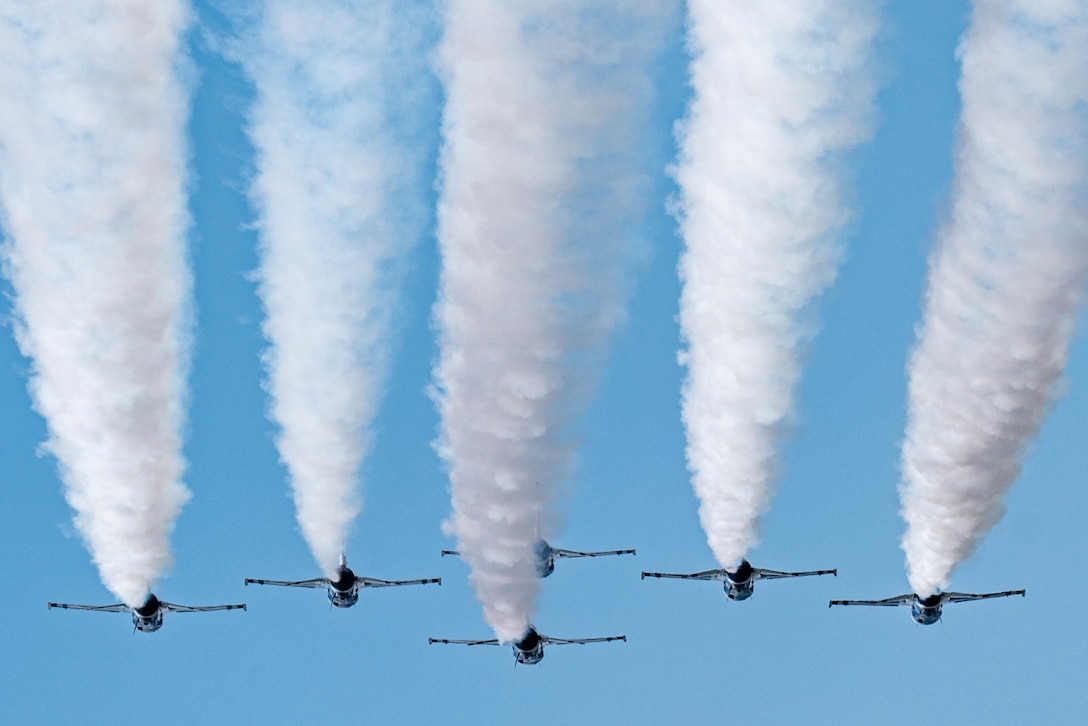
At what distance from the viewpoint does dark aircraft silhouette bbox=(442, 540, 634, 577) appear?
146 ft

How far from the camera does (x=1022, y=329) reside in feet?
100

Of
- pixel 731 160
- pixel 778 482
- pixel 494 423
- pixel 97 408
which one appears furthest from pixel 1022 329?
pixel 97 408

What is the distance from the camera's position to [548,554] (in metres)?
47.2

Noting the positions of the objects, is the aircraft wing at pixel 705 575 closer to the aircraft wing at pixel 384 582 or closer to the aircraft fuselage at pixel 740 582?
the aircraft fuselage at pixel 740 582

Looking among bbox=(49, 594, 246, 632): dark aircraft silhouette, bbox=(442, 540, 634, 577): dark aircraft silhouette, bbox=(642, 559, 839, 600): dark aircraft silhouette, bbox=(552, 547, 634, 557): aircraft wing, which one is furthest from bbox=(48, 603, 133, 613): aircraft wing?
bbox=(642, 559, 839, 600): dark aircraft silhouette

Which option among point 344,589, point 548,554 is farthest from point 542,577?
point 344,589

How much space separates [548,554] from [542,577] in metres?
0.89

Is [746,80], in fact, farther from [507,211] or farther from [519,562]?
[519,562]

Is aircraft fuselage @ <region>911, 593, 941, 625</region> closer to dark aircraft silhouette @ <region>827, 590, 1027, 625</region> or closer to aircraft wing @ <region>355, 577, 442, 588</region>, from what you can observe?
dark aircraft silhouette @ <region>827, 590, 1027, 625</region>

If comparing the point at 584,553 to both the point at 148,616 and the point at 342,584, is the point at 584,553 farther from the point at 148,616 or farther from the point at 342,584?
the point at 148,616

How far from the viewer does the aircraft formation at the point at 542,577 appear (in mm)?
41719

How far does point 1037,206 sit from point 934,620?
17.0 m

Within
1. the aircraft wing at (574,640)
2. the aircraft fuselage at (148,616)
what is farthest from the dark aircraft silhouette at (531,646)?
the aircraft fuselage at (148,616)

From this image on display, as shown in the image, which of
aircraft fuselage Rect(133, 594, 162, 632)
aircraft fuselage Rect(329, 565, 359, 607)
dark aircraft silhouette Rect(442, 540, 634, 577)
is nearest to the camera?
aircraft fuselage Rect(133, 594, 162, 632)
